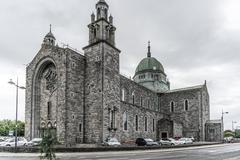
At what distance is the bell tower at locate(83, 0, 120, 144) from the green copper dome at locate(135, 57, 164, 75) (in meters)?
32.9

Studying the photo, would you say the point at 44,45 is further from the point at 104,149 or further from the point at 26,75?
the point at 104,149

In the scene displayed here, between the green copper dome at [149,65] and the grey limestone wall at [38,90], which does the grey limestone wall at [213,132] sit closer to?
the green copper dome at [149,65]

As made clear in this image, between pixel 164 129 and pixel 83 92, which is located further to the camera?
pixel 164 129

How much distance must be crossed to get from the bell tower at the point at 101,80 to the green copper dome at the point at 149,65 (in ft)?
108

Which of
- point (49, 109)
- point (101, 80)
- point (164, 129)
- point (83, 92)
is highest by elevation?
point (101, 80)

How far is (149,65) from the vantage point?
283ft

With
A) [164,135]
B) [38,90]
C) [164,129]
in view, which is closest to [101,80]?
[38,90]

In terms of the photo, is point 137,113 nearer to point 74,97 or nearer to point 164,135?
point 164,135

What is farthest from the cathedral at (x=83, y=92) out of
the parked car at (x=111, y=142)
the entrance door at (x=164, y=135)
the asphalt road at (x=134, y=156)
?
the asphalt road at (x=134, y=156)

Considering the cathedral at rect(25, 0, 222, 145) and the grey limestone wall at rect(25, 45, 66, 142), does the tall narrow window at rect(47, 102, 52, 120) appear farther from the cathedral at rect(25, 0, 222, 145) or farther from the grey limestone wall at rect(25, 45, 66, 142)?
the grey limestone wall at rect(25, 45, 66, 142)

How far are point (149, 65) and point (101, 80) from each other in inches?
1513

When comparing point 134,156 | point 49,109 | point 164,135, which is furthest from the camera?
point 164,135

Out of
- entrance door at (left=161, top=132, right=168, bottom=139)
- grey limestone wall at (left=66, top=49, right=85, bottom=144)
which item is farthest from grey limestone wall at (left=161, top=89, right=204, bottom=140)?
grey limestone wall at (left=66, top=49, right=85, bottom=144)

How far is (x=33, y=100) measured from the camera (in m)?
52.5
